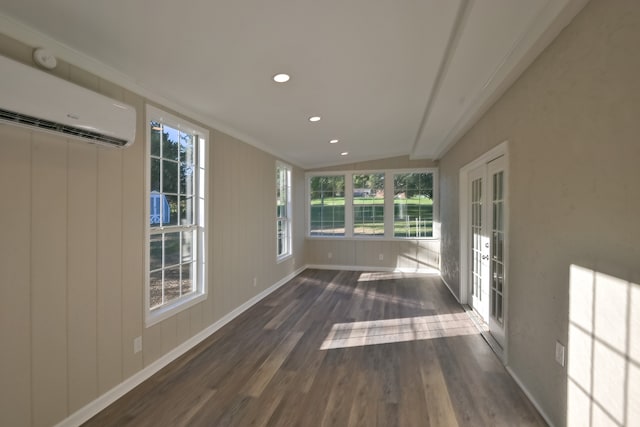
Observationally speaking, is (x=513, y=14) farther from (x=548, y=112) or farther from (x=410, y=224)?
(x=410, y=224)

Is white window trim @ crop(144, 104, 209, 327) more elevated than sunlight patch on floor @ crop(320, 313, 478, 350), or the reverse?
white window trim @ crop(144, 104, 209, 327)

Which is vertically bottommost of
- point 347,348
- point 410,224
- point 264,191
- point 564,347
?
point 347,348

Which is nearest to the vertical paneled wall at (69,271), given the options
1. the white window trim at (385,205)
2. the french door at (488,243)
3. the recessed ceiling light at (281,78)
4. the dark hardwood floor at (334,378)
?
the dark hardwood floor at (334,378)

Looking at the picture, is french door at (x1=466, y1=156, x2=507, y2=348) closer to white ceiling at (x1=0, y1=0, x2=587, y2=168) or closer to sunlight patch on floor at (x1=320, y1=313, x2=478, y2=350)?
sunlight patch on floor at (x1=320, y1=313, x2=478, y2=350)

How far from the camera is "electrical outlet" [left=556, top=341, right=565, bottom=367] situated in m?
1.75

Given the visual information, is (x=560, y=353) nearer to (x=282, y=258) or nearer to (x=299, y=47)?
(x=299, y=47)

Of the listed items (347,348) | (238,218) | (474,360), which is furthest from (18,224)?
(474,360)

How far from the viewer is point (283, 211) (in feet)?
18.8

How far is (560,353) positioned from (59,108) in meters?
3.21

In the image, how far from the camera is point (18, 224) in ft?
5.35

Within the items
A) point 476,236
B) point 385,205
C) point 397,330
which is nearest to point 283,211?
point 385,205

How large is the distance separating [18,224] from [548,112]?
3.20 meters

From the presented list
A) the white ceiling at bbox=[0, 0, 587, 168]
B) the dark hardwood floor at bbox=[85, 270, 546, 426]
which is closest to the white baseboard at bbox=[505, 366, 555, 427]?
the dark hardwood floor at bbox=[85, 270, 546, 426]

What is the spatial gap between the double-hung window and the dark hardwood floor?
1811mm
